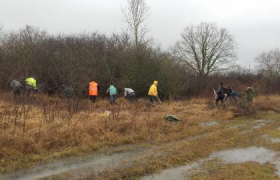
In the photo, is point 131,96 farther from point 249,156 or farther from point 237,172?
point 237,172

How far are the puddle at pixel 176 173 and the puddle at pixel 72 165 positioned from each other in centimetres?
108

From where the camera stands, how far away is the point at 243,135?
9.31m

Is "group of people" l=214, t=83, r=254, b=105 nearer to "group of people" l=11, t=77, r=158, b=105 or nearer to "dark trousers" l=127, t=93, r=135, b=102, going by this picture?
"group of people" l=11, t=77, r=158, b=105

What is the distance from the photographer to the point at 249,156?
22.6ft

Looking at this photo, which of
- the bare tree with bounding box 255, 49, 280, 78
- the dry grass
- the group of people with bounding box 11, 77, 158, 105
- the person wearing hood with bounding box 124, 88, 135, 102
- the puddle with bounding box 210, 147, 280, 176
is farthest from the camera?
the bare tree with bounding box 255, 49, 280, 78

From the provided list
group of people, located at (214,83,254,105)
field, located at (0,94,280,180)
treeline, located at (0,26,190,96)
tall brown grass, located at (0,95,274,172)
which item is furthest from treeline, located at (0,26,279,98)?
field, located at (0,94,280,180)

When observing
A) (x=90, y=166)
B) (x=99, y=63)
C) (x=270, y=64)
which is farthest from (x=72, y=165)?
(x=270, y=64)

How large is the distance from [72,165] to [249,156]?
15.2ft

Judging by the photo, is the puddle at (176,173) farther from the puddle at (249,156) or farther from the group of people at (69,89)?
the group of people at (69,89)

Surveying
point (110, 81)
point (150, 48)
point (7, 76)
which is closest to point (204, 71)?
point (150, 48)

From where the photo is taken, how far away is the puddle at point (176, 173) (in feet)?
17.1

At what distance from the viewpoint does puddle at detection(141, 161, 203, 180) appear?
17.1ft

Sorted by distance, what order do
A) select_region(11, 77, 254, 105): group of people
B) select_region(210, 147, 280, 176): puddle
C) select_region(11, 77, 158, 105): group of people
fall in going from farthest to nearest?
select_region(11, 77, 254, 105): group of people → select_region(11, 77, 158, 105): group of people → select_region(210, 147, 280, 176): puddle

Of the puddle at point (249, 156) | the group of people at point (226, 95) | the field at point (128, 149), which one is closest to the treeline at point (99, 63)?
the group of people at point (226, 95)
